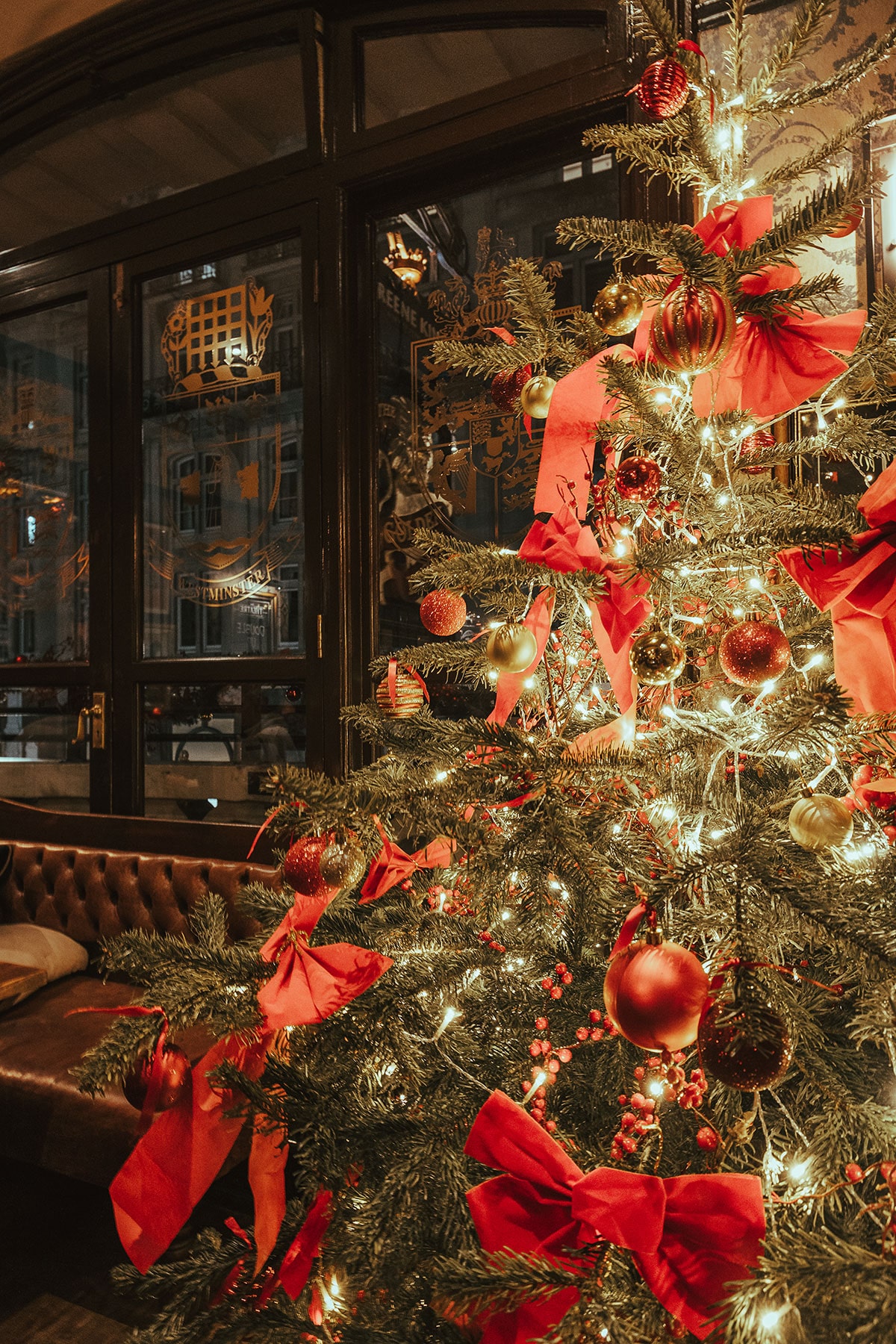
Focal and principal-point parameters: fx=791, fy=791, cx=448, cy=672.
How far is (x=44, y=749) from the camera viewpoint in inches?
119

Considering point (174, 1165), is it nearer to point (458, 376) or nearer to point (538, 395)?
point (538, 395)

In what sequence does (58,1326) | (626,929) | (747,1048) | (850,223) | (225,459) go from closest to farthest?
→ (747,1048), (626,929), (850,223), (58,1326), (225,459)

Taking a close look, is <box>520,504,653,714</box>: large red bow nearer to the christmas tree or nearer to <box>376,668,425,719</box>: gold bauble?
the christmas tree

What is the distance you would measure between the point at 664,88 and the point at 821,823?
873 mm

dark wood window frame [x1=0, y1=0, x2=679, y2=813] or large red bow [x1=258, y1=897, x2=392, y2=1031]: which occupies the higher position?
dark wood window frame [x1=0, y1=0, x2=679, y2=813]

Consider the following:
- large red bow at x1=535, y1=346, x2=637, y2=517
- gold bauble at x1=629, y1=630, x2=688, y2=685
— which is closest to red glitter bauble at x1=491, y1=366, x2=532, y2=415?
large red bow at x1=535, y1=346, x2=637, y2=517

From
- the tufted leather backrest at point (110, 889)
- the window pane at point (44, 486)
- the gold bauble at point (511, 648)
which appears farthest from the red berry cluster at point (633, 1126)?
the window pane at point (44, 486)

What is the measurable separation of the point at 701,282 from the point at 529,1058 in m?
0.85

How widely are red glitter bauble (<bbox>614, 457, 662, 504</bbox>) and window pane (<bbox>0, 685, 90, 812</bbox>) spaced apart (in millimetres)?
2432

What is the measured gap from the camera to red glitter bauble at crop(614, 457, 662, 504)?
953 mm

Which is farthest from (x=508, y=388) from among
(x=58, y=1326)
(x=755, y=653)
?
(x=58, y=1326)

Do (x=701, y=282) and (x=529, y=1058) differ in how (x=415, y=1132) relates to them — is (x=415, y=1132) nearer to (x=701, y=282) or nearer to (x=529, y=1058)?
(x=529, y=1058)

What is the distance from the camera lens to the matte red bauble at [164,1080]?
877 mm

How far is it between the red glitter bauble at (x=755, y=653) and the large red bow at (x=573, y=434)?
300mm
